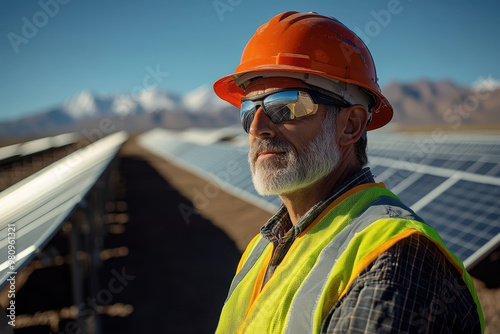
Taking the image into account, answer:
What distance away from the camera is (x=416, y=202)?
5805mm

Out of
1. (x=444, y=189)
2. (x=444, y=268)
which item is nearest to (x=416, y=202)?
(x=444, y=189)

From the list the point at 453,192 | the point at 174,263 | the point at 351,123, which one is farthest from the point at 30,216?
the point at 453,192

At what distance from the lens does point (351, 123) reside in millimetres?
1894

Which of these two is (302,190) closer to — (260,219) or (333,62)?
(333,62)

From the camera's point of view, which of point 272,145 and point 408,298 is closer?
point 408,298

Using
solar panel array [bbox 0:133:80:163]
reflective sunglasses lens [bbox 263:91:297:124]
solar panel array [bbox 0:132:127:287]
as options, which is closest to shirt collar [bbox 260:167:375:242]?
reflective sunglasses lens [bbox 263:91:297:124]

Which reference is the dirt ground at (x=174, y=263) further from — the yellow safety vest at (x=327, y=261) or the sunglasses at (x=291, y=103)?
the sunglasses at (x=291, y=103)

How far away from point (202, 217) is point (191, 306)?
5095 millimetres

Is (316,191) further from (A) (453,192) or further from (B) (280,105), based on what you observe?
(A) (453,192)

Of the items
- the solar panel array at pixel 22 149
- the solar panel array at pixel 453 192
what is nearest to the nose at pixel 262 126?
the solar panel array at pixel 453 192

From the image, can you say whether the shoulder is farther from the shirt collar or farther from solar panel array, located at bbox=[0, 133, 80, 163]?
solar panel array, located at bbox=[0, 133, 80, 163]

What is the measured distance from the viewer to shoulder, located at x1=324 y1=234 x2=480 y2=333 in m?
1.06

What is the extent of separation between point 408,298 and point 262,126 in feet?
3.51

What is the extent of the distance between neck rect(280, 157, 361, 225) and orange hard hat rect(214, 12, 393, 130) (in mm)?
456
